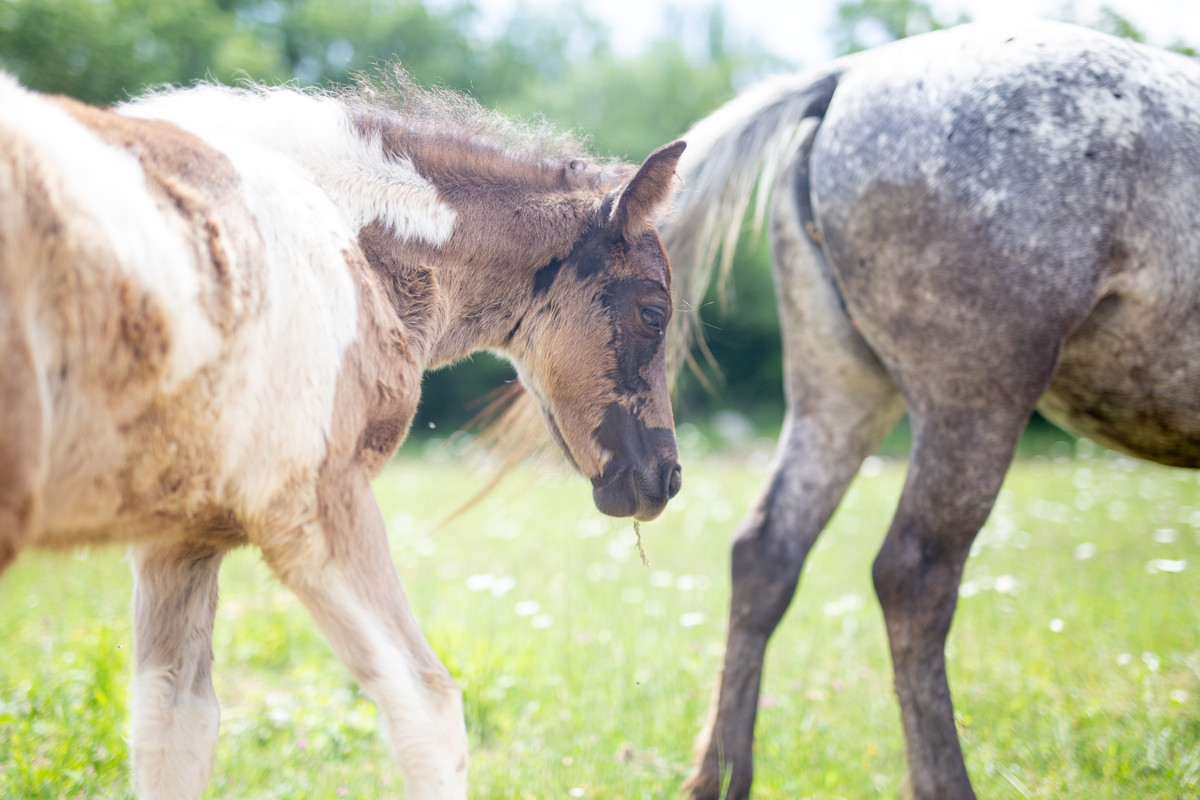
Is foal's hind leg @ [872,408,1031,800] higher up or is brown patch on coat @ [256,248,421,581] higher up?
brown patch on coat @ [256,248,421,581]

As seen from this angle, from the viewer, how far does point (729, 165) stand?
11.0 ft

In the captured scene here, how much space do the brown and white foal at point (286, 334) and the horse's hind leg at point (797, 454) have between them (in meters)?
0.78

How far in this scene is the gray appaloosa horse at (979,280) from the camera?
253 cm

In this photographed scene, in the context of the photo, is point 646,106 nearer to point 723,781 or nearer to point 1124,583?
point 1124,583

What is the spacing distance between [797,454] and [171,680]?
7.42 feet

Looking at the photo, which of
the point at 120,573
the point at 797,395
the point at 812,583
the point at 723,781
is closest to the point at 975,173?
the point at 797,395

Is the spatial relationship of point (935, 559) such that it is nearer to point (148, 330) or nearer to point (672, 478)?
point (672, 478)

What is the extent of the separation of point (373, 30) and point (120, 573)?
20.8 m

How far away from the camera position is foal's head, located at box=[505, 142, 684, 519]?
2379 millimetres

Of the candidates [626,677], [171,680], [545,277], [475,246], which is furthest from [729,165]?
[171,680]

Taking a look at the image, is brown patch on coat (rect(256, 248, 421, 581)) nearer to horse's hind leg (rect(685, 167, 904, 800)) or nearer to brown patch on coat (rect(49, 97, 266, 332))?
brown patch on coat (rect(49, 97, 266, 332))

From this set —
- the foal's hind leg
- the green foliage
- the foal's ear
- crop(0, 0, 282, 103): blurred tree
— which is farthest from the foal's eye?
the green foliage

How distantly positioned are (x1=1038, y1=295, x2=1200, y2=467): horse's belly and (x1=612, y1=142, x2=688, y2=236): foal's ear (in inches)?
59.1

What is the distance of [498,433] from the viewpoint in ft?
10.4
